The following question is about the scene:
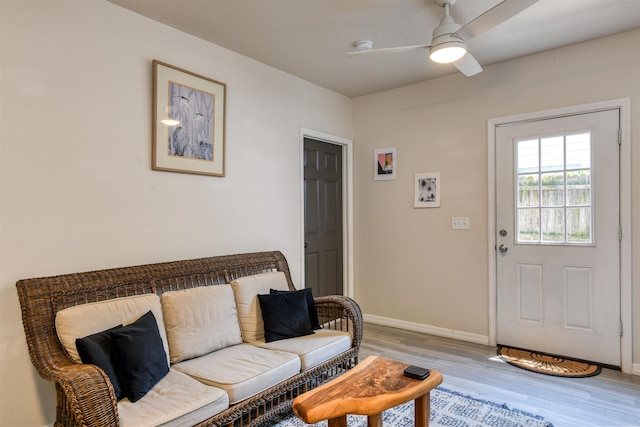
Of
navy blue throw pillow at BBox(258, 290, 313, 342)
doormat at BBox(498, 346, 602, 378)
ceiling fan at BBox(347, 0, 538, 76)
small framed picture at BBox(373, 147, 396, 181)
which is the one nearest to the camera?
ceiling fan at BBox(347, 0, 538, 76)

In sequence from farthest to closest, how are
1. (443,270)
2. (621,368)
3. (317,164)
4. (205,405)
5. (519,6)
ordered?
(317,164)
(443,270)
(621,368)
(519,6)
(205,405)

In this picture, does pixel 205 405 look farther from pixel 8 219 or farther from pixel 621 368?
pixel 621 368

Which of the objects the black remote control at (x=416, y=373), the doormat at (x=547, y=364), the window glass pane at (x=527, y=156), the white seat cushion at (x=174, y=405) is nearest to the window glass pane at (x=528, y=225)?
the window glass pane at (x=527, y=156)

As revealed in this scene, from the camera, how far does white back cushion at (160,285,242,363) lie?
2197mm

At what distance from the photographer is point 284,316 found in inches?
101

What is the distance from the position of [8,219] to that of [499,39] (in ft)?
11.4

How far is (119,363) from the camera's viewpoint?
5.68 ft

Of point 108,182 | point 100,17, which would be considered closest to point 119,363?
point 108,182

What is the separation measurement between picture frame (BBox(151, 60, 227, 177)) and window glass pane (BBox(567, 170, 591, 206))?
2.83 meters

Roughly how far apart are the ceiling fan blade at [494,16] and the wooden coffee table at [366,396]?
189 centimetres

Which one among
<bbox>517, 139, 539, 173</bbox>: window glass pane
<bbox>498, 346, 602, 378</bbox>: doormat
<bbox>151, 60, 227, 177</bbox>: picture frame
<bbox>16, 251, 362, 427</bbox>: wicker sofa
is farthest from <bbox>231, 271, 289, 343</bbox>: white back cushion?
<bbox>517, 139, 539, 173</bbox>: window glass pane

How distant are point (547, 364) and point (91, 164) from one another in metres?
A: 3.61

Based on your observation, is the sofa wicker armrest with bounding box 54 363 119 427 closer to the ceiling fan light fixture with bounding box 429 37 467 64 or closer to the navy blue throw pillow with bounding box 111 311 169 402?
the navy blue throw pillow with bounding box 111 311 169 402

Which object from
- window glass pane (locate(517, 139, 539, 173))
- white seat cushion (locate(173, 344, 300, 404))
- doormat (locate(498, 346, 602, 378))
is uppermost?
window glass pane (locate(517, 139, 539, 173))
